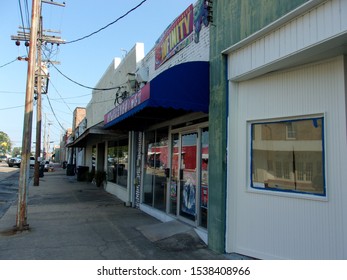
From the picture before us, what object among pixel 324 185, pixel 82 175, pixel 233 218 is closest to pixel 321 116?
pixel 324 185

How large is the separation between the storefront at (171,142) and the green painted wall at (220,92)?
0.28m

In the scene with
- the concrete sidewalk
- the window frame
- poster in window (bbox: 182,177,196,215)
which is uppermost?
the window frame

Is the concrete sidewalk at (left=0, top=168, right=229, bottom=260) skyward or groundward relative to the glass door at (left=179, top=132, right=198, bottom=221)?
groundward

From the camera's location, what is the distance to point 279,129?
5082mm

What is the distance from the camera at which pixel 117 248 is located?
19.6ft

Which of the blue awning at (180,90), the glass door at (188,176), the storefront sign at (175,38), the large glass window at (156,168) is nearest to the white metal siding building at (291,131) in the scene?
the blue awning at (180,90)

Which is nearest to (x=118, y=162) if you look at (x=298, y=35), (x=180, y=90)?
(x=180, y=90)

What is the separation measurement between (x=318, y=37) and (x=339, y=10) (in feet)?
1.21

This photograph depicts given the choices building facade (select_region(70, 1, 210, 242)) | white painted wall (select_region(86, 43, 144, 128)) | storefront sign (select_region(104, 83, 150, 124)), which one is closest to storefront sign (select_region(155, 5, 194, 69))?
building facade (select_region(70, 1, 210, 242))

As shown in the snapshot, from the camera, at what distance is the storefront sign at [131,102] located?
604 centimetres

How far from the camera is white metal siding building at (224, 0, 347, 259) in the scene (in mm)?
4102

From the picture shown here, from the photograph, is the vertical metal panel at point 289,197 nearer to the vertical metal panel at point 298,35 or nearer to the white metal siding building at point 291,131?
the white metal siding building at point 291,131

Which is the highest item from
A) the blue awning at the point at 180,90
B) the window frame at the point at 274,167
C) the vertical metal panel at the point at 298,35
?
the vertical metal panel at the point at 298,35

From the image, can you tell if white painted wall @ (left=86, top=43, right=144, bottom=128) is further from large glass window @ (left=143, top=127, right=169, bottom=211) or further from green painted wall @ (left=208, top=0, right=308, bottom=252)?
green painted wall @ (left=208, top=0, right=308, bottom=252)
